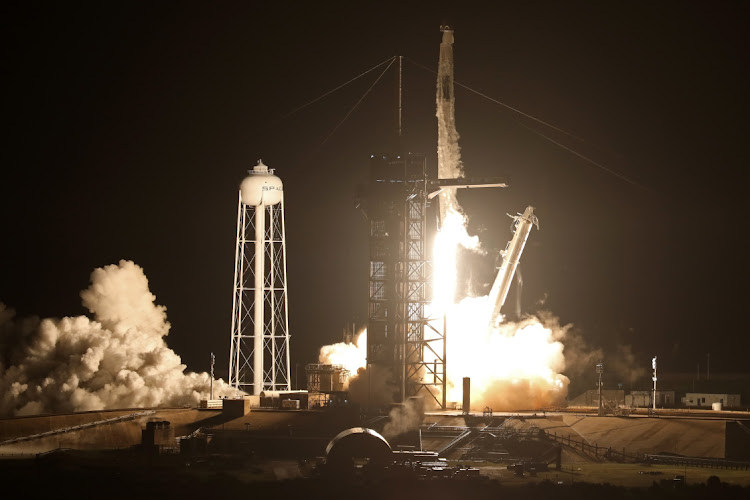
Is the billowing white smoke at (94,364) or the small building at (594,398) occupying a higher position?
the billowing white smoke at (94,364)

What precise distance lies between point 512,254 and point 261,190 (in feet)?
44.2

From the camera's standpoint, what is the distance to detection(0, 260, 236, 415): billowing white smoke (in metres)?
76.0

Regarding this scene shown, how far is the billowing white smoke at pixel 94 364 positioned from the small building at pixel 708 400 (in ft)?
85.4

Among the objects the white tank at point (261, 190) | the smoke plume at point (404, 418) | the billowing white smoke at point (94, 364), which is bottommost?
the smoke plume at point (404, 418)

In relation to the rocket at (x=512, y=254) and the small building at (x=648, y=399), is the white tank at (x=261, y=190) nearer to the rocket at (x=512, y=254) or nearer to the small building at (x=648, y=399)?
the rocket at (x=512, y=254)

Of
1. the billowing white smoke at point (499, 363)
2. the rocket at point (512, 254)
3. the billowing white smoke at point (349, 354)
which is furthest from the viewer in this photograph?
the billowing white smoke at point (349, 354)

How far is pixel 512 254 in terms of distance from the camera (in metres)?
76.2

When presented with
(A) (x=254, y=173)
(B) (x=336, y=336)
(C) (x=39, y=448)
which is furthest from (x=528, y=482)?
(B) (x=336, y=336)

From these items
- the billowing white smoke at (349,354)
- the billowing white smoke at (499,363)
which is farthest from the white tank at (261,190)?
the billowing white smoke at (499,363)

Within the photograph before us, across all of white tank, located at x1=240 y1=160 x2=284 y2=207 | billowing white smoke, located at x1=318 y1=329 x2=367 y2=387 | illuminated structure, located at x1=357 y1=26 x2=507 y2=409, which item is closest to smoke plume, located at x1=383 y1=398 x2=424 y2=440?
illuminated structure, located at x1=357 y1=26 x2=507 y2=409

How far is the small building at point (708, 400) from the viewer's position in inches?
3322

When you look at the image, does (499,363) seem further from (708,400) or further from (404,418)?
(708,400)

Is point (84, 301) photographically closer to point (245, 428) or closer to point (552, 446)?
point (245, 428)

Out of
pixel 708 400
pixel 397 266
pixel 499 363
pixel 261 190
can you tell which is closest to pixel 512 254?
pixel 499 363
